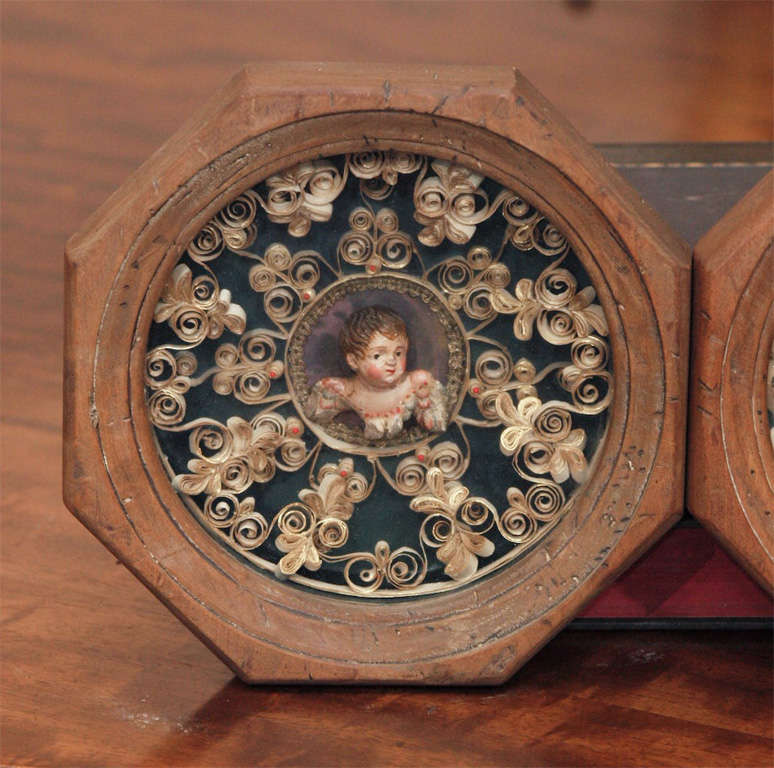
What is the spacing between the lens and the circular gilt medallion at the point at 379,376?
2.94ft

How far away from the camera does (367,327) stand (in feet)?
2.97

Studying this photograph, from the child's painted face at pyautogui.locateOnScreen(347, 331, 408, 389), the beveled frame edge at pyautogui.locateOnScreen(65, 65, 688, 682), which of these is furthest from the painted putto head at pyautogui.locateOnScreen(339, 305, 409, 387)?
the beveled frame edge at pyautogui.locateOnScreen(65, 65, 688, 682)

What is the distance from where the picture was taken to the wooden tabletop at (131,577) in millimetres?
867

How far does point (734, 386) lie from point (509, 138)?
8.6 inches

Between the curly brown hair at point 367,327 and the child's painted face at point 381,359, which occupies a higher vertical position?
the curly brown hair at point 367,327

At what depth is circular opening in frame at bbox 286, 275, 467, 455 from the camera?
0.91 m

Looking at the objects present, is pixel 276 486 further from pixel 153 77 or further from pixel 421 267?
pixel 153 77

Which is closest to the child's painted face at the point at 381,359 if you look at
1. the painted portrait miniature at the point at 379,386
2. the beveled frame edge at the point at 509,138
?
the painted portrait miniature at the point at 379,386

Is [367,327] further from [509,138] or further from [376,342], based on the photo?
[509,138]

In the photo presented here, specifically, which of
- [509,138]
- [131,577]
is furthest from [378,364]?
[131,577]

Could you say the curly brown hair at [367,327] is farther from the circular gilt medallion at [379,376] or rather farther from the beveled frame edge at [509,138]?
the beveled frame edge at [509,138]

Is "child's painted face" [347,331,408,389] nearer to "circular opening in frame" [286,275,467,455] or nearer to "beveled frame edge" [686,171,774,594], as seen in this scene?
"circular opening in frame" [286,275,467,455]

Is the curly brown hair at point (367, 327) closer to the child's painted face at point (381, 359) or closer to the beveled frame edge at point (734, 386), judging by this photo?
the child's painted face at point (381, 359)

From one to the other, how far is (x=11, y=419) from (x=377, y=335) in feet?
2.97
